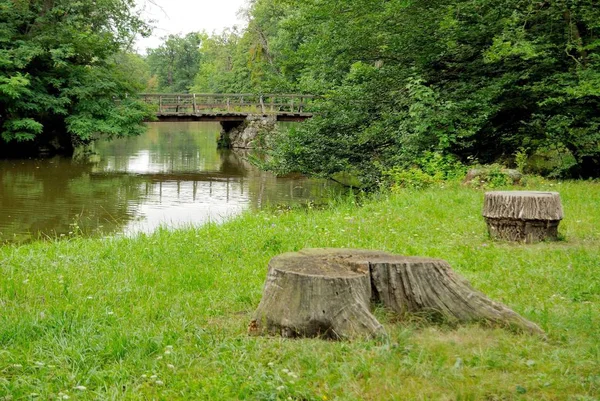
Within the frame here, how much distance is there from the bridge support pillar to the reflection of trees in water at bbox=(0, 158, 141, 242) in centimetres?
1375

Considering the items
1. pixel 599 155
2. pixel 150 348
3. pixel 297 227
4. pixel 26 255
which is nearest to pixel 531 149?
pixel 599 155

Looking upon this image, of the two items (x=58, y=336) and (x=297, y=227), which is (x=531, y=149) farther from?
(x=58, y=336)

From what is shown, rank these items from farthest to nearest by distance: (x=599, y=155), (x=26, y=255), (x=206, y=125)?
1. (x=206, y=125)
2. (x=599, y=155)
3. (x=26, y=255)

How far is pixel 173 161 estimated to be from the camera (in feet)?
102

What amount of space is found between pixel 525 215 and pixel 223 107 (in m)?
32.6

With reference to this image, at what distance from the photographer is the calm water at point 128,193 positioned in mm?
14391

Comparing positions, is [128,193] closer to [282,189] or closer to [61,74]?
[282,189]

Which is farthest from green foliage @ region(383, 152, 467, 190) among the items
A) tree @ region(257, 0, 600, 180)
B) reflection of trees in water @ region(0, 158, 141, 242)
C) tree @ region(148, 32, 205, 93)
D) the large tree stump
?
tree @ region(148, 32, 205, 93)

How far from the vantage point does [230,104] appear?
39781 mm

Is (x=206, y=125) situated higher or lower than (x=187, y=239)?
higher

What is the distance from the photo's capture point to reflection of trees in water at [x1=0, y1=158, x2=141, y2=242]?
13.8 meters

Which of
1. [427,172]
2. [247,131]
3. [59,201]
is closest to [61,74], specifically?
[59,201]

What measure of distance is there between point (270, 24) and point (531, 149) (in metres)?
50.4

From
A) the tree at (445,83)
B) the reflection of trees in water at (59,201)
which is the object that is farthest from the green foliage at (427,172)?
the reflection of trees in water at (59,201)
